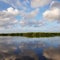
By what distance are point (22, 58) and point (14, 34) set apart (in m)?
43.2

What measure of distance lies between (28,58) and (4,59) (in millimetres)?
1615

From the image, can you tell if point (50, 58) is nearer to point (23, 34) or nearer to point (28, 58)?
point (28, 58)

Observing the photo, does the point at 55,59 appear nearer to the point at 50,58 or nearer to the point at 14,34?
the point at 50,58

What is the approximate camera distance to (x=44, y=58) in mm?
10977

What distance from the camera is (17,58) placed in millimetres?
10992

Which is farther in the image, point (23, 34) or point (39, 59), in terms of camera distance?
point (23, 34)

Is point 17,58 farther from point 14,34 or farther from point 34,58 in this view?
point 14,34

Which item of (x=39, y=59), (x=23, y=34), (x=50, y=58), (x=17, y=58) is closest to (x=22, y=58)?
(x=17, y=58)

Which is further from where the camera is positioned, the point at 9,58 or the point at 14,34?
the point at 14,34

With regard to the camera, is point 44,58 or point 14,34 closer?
point 44,58

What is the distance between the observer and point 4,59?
1070 centimetres

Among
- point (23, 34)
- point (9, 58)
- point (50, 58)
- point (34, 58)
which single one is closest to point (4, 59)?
point (9, 58)

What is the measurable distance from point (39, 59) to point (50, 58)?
3.05 ft

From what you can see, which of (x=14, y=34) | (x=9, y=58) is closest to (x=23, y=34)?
(x=14, y=34)
